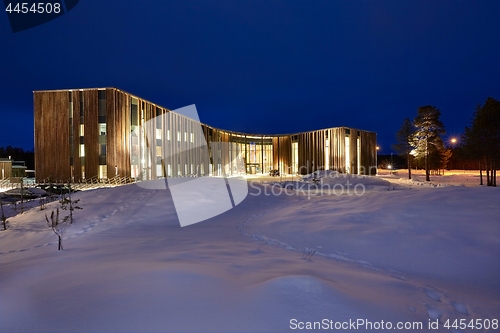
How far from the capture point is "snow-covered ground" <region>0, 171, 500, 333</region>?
116 inches

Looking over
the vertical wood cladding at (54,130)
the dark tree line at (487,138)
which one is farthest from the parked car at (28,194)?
the dark tree line at (487,138)

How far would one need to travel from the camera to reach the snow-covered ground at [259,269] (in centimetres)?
295

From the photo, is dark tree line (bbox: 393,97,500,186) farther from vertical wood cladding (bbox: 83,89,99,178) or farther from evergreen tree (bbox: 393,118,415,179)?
vertical wood cladding (bbox: 83,89,99,178)

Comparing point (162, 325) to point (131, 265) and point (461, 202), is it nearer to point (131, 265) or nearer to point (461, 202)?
point (131, 265)

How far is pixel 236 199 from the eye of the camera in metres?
15.1

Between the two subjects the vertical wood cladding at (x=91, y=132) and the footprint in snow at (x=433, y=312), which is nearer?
the footprint in snow at (x=433, y=312)

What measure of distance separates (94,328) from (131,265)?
203cm

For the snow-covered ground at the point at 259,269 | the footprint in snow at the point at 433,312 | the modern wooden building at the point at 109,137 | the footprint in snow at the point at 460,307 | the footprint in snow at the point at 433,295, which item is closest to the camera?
the snow-covered ground at the point at 259,269

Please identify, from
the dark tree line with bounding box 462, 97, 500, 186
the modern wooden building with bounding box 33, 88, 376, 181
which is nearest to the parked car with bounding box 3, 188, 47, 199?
the modern wooden building with bounding box 33, 88, 376, 181

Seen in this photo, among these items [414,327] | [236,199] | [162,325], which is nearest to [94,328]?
[162,325]
